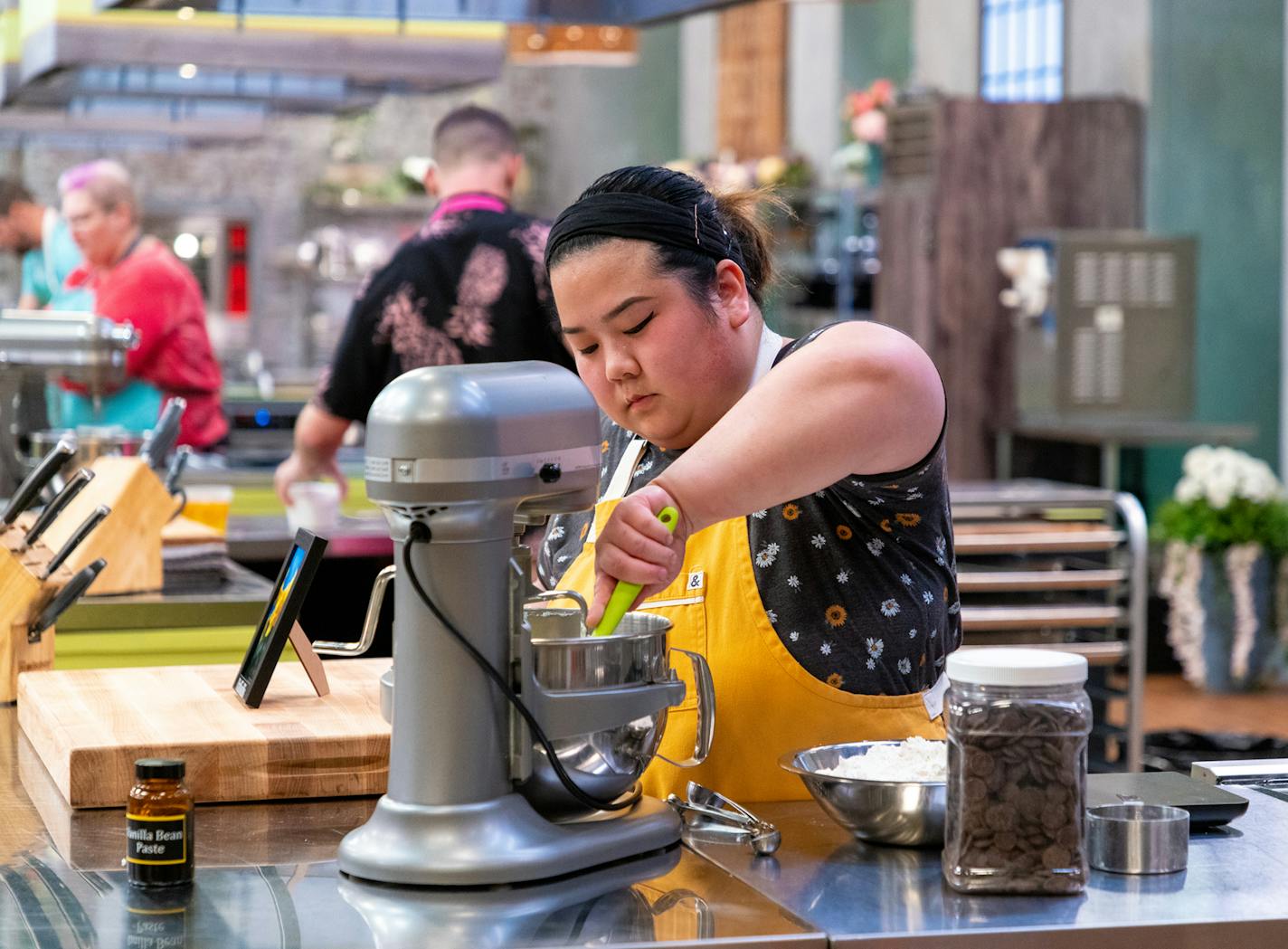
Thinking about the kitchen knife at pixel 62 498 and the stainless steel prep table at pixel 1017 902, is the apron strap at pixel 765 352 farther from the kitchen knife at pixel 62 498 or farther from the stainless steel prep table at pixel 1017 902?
the kitchen knife at pixel 62 498

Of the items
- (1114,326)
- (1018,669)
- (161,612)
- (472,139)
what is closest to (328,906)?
(1018,669)

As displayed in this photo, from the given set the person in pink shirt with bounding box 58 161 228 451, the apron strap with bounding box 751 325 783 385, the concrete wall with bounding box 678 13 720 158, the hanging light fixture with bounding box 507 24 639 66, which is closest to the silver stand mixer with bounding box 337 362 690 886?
the apron strap with bounding box 751 325 783 385

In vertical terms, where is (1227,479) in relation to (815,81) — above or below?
below

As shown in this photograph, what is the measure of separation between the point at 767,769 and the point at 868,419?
404 millimetres

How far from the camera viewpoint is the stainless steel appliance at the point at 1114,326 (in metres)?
8.51

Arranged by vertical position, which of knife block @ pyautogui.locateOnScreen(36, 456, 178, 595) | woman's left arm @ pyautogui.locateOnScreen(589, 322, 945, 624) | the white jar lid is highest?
woman's left arm @ pyautogui.locateOnScreen(589, 322, 945, 624)

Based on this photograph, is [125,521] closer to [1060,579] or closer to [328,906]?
[328,906]

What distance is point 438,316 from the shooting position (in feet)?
14.5

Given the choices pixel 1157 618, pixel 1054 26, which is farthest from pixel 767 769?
pixel 1054 26

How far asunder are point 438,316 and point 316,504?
55 centimetres

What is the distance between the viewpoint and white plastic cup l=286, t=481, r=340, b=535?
4.26 meters

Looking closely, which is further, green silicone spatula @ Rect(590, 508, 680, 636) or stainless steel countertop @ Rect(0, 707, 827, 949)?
green silicone spatula @ Rect(590, 508, 680, 636)

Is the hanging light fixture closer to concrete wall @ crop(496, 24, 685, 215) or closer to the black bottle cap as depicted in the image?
concrete wall @ crop(496, 24, 685, 215)

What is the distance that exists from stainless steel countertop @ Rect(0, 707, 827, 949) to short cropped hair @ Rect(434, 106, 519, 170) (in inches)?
122
